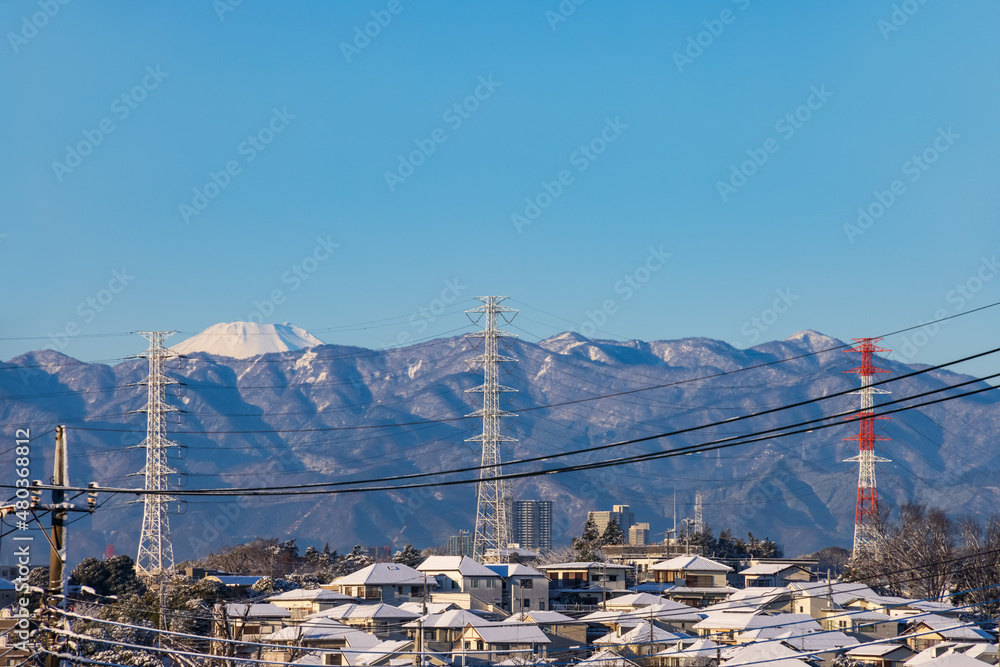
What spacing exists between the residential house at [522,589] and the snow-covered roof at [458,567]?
1.24 metres

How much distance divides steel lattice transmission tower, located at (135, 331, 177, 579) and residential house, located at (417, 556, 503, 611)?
79.1ft

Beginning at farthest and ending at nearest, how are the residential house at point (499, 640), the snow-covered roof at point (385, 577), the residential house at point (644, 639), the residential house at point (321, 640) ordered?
the snow-covered roof at point (385, 577)
the residential house at point (644, 639)
the residential house at point (499, 640)
the residential house at point (321, 640)

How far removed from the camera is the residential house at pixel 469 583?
84250 mm

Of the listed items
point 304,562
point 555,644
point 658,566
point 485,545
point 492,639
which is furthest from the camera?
point 304,562

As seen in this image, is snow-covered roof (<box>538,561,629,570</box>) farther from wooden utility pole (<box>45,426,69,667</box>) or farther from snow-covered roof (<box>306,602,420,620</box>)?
wooden utility pole (<box>45,426,69,667</box>)

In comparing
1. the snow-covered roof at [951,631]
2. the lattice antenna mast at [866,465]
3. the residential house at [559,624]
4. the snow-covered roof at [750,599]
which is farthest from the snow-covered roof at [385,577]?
the lattice antenna mast at [866,465]

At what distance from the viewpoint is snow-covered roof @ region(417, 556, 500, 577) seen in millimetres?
86375

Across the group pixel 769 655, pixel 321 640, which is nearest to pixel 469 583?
pixel 321 640

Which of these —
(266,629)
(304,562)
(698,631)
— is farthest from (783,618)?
(304,562)

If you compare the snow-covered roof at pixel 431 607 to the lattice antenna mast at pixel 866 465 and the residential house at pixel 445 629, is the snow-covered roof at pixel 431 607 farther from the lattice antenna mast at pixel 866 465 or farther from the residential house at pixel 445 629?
the lattice antenna mast at pixel 866 465

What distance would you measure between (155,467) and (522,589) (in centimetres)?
3219

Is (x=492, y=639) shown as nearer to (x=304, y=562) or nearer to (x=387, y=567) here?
(x=387, y=567)

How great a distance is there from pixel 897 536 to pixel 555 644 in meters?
68.9

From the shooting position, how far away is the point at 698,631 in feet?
232
